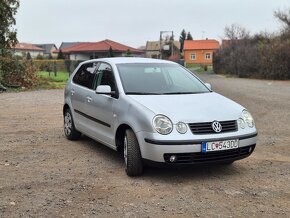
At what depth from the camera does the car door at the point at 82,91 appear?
7.18 meters

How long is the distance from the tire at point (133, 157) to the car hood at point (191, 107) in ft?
1.54

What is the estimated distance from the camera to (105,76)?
6793mm

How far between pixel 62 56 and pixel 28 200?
7317 cm

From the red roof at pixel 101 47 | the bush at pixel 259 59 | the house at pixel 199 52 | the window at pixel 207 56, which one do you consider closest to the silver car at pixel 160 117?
the bush at pixel 259 59

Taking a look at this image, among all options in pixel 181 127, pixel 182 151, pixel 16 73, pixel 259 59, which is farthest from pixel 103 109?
pixel 259 59

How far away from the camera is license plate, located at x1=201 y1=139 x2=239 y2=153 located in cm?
520

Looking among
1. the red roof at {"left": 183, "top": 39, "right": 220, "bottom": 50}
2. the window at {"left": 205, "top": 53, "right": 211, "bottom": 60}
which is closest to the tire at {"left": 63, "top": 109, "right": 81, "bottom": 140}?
the red roof at {"left": 183, "top": 39, "right": 220, "bottom": 50}

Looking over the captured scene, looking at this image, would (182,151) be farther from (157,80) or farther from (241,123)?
(157,80)

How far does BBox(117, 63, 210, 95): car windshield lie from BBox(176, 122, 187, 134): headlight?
3.43 feet

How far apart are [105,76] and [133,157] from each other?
70.8 inches

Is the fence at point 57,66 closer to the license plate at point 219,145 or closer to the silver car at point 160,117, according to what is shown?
the silver car at point 160,117

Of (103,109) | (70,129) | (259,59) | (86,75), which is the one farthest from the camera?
(259,59)

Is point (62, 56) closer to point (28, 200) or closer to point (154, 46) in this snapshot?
point (154, 46)

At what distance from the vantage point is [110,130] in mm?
6191
